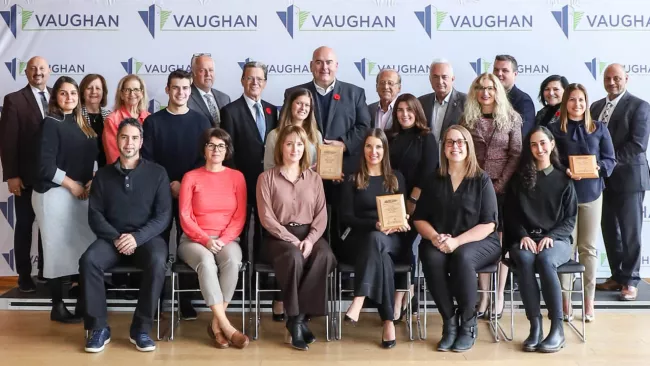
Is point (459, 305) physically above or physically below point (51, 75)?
below

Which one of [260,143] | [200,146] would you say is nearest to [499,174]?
[260,143]

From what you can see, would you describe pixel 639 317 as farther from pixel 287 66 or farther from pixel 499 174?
pixel 287 66

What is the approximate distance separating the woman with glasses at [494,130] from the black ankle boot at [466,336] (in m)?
0.51

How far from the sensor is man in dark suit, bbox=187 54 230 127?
186 inches

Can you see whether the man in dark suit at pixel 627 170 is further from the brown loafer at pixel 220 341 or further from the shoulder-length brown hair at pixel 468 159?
the brown loafer at pixel 220 341

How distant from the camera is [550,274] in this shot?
380cm

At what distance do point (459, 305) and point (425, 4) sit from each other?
289cm

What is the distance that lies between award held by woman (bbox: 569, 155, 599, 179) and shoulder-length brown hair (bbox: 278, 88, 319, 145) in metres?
1.66

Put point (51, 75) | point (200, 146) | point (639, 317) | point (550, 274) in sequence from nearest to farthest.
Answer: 1. point (550, 274)
2. point (200, 146)
3. point (639, 317)
4. point (51, 75)

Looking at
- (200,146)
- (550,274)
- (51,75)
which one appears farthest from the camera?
(51,75)

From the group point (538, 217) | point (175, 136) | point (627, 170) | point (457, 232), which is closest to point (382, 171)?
point (457, 232)

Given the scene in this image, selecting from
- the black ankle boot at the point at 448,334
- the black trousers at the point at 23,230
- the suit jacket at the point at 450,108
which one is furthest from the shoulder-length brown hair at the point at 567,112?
the black trousers at the point at 23,230

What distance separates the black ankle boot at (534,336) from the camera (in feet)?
12.4

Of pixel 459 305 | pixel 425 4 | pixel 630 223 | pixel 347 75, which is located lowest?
pixel 459 305
